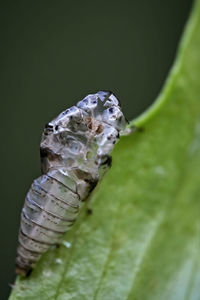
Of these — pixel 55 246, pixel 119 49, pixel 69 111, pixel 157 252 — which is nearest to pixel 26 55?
pixel 119 49

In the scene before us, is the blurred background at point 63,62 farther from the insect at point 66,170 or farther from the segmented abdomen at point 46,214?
the segmented abdomen at point 46,214

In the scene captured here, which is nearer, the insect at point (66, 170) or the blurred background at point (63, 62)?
the insect at point (66, 170)

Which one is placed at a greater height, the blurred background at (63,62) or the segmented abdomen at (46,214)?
the blurred background at (63,62)

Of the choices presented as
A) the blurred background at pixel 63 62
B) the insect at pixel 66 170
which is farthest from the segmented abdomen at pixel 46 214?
the blurred background at pixel 63 62

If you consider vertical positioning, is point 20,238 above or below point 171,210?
below

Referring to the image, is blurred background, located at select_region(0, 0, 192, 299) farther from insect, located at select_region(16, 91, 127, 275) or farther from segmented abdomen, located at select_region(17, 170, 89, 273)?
segmented abdomen, located at select_region(17, 170, 89, 273)

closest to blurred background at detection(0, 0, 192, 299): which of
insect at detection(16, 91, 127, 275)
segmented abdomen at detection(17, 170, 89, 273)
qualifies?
insect at detection(16, 91, 127, 275)

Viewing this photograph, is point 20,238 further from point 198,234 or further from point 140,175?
point 198,234
